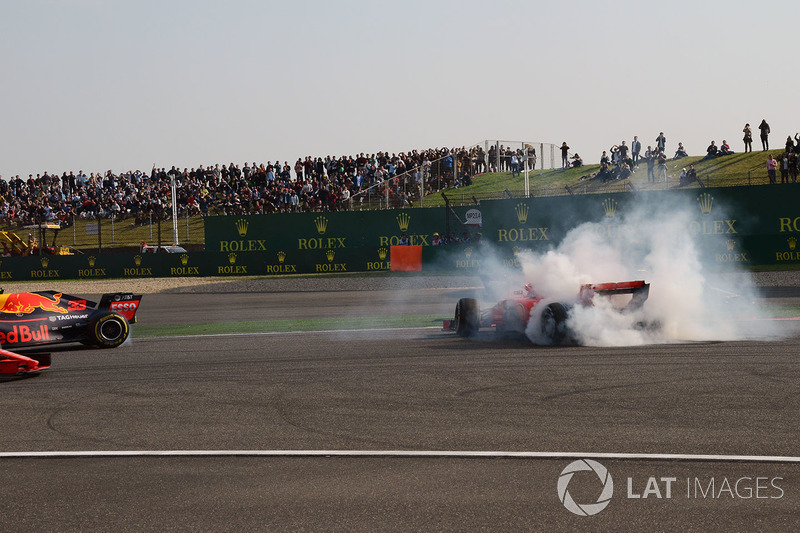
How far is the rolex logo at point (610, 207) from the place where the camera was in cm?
2986

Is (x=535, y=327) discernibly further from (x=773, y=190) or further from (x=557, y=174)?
(x=557, y=174)

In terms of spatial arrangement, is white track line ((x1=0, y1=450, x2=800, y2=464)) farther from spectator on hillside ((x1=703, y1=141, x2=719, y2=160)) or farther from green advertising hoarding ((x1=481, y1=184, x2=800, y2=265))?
spectator on hillside ((x1=703, y1=141, x2=719, y2=160))

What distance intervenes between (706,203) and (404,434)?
24.7m

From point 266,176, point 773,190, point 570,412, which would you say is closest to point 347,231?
point 266,176

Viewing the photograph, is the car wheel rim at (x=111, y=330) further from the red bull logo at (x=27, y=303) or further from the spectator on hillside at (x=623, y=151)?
the spectator on hillside at (x=623, y=151)

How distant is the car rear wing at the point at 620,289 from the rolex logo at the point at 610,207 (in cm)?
1717

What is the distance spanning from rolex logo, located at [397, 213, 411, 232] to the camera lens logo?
28996mm

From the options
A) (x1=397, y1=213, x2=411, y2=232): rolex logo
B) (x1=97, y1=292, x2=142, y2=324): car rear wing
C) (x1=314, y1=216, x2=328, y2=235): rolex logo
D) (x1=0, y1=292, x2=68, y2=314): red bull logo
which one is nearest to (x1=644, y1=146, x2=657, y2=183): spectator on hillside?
(x1=397, y1=213, x2=411, y2=232): rolex logo

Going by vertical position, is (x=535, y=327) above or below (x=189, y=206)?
below

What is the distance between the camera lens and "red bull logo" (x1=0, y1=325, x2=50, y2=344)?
13.1 meters

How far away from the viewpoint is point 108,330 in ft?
48.4

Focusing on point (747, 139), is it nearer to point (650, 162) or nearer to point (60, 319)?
point (650, 162)

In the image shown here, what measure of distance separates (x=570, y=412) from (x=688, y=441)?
57.7 inches

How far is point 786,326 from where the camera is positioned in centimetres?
1559
